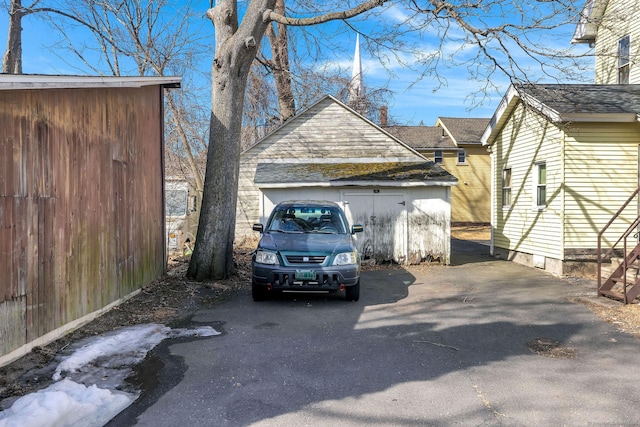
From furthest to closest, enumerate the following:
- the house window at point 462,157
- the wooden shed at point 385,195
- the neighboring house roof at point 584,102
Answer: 1. the house window at point 462,157
2. the wooden shed at point 385,195
3. the neighboring house roof at point 584,102

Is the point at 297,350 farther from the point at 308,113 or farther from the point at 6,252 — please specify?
the point at 308,113

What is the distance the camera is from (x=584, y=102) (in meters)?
12.3

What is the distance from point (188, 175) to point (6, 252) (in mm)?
23838

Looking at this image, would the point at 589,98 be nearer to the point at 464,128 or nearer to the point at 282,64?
the point at 282,64

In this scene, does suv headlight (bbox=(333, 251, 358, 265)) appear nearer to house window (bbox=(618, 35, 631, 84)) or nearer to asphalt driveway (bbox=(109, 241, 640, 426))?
asphalt driveway (bbox=(109, 241, 640, 426))

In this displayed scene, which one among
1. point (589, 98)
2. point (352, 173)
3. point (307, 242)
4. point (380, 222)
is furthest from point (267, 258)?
point (589, 98)

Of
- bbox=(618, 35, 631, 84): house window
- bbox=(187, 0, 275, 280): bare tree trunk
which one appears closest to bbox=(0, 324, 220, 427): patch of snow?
bbox=(187, 0, 275, 280): bare tree trunk

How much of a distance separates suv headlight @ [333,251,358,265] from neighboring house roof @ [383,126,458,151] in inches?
958

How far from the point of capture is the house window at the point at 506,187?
51.6 ft

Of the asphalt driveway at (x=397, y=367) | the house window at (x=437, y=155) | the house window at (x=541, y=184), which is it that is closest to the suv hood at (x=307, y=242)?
the asphalt driveway at (x=397, y=367)

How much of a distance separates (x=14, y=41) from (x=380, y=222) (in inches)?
528

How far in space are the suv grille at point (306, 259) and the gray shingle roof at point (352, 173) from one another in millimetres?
6224

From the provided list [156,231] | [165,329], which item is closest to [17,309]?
[165,329]

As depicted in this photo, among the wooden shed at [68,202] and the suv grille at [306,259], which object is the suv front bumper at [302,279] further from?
the wooden shed at [68,202]
